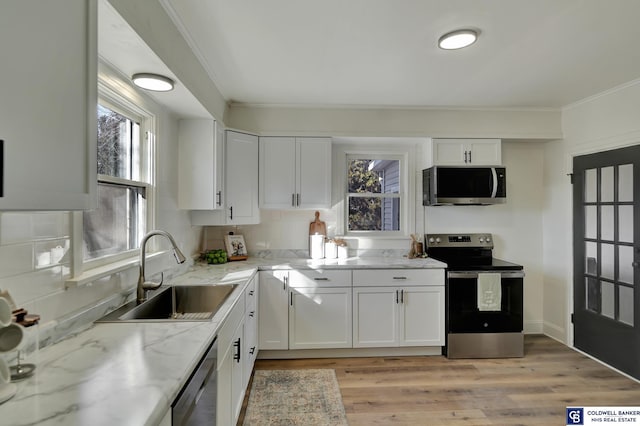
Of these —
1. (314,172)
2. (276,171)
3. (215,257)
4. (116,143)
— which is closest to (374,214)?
(314,172)

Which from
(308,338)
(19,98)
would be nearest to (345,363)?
(308,338)

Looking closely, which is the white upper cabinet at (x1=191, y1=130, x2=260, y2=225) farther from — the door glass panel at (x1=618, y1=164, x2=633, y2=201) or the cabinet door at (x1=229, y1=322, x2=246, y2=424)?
the door glass panel at (x1=618, y1=164, x2=633, y2=201)

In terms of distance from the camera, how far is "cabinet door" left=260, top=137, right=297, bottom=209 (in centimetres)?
310

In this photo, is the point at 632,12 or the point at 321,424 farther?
the point at 321,424

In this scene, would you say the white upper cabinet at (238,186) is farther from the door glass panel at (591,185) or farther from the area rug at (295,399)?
the door glass panel at (591,185)

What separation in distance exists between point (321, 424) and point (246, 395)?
2.14 ft

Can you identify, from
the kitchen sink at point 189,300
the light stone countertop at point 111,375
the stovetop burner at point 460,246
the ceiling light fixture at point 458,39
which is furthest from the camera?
the stovetop burner at point 460,246

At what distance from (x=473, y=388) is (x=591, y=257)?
5.71 ft

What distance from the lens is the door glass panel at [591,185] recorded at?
2.86 meters

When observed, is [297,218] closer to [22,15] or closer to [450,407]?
[450,407]

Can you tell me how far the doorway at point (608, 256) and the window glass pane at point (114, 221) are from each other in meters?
3.81

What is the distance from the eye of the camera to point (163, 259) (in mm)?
2195

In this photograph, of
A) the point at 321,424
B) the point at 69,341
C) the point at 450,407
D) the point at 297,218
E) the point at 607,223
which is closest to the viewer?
the point at 69,341

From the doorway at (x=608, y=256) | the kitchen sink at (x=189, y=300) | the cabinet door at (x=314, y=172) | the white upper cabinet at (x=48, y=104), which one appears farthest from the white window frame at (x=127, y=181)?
the doorway at (x=608, y=256)
